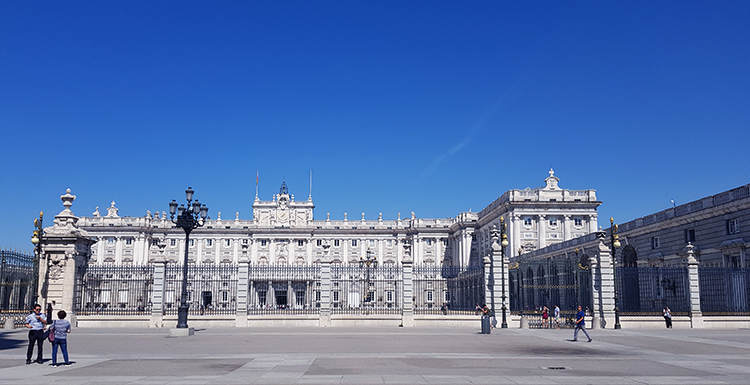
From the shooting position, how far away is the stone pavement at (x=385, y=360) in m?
12.1

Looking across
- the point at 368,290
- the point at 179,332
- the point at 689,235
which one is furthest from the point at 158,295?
the point at 689,235

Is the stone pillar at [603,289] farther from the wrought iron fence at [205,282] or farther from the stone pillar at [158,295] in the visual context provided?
the stone pillar at [158,295]

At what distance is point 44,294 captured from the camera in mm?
26375

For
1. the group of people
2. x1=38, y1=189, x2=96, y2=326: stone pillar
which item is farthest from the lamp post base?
the group of people

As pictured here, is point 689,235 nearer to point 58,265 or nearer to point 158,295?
point 158,295

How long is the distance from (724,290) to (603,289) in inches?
374

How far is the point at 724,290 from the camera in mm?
34188

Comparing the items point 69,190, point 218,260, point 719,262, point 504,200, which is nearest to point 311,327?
point 69,190

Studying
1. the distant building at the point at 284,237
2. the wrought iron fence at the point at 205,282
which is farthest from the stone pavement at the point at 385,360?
the distant building at the point at 284,237

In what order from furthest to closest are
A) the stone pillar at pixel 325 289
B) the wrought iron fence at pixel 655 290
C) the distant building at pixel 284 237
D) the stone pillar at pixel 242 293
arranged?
the distant building at pixel 284 237
the wrought iron fence at pixel 655 290
the stone pillar at pixel 242 293
the stone pillar at pixel 325 289

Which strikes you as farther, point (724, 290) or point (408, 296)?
point (724, 290)

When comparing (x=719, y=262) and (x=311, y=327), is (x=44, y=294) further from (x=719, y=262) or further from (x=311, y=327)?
(x=719, y=262)

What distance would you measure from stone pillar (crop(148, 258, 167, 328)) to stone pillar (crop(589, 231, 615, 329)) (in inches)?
855

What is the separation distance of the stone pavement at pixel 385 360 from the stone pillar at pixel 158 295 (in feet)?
21.7
